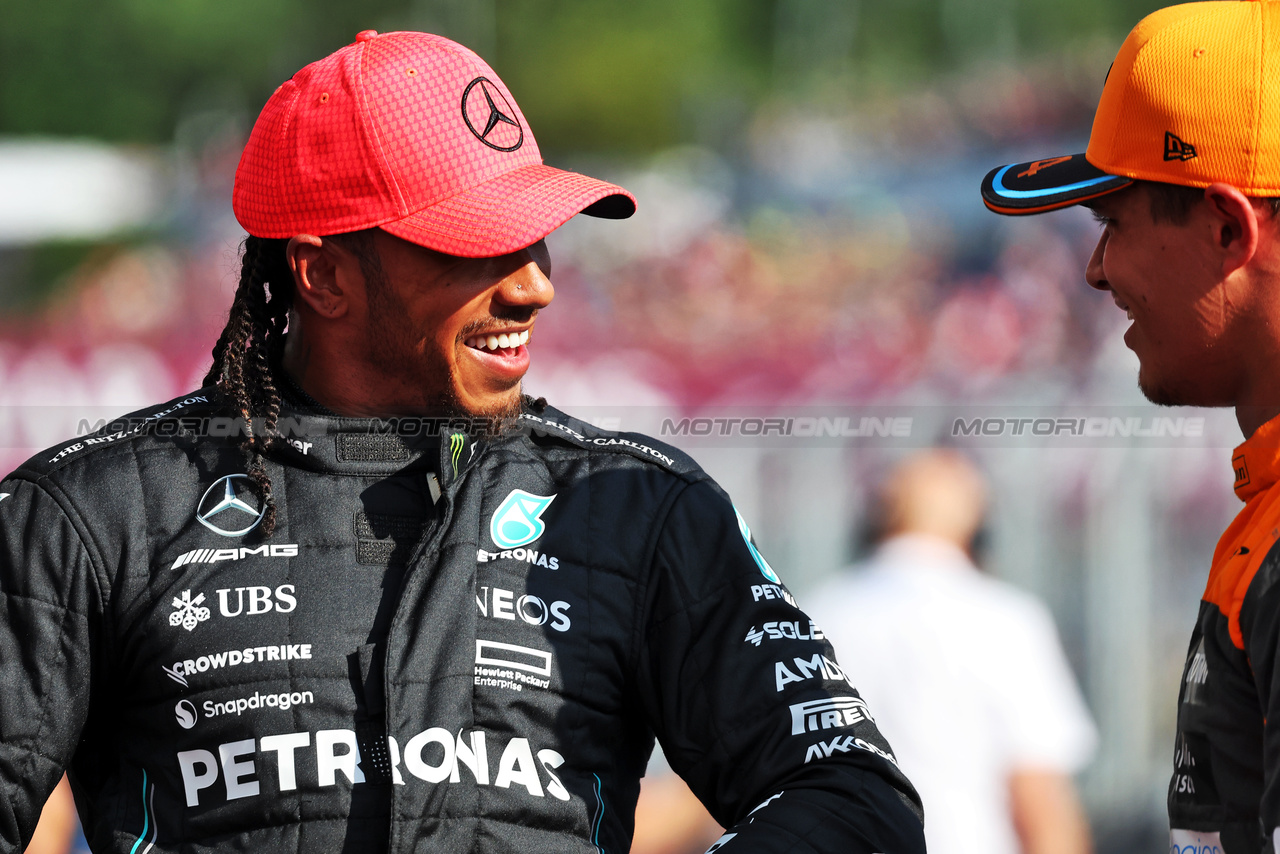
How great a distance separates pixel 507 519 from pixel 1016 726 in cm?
232

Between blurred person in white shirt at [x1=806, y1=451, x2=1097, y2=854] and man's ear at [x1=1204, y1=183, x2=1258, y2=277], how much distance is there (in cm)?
206

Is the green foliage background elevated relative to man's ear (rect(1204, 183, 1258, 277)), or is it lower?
elevated

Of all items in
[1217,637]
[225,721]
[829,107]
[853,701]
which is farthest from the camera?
[829,107]

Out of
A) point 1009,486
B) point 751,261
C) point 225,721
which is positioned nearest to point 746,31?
point 751,261

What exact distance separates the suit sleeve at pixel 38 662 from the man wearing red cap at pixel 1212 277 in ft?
4.86

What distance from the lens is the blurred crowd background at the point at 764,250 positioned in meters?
3.68

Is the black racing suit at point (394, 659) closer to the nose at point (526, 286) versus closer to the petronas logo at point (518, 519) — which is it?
the petronas logo at point (518, 519)

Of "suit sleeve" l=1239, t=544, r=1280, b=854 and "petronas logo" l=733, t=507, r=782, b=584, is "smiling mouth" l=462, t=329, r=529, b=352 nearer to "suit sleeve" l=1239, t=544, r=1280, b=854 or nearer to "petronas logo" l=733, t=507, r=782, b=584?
"petronas logo" l=733, t=507, r=782, b=584

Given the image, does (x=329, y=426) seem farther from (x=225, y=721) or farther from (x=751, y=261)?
(x=751, y=261)

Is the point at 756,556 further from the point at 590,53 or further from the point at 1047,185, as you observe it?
the point at 590,53

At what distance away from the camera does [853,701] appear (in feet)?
5.79

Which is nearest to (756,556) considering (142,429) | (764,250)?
(142,429)

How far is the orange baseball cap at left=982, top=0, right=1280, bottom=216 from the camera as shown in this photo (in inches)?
63.0

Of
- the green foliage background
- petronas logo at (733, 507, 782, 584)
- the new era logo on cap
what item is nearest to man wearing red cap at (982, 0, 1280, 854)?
the new era logo on cap
